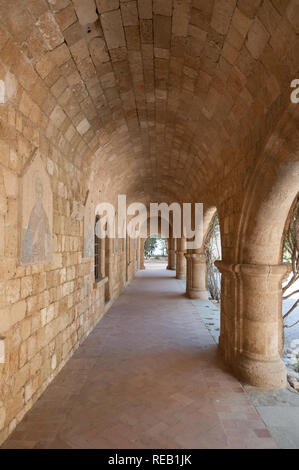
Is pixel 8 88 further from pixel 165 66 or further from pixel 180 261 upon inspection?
pixel 180 261

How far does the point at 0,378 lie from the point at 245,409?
2292mm

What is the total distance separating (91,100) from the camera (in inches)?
147

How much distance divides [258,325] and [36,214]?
2879mm

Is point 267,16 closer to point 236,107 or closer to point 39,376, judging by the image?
point 236,107

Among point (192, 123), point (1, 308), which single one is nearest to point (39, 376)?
point (1, 308)

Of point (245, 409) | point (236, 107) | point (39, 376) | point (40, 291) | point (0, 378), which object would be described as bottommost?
point (245, 409)

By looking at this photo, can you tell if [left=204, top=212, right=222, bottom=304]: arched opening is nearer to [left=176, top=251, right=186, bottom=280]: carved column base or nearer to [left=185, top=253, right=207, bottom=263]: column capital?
[left=185, top=253, right=207, bottom=263]: column capital

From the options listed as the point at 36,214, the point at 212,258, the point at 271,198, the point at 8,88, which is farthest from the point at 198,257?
the point at 8,88

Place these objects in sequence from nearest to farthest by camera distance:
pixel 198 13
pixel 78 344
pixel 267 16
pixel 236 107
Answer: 1. pixel 267 16
2. pixel 198 13
3. pixel 236 107
4. pixel 78 344

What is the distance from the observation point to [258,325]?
346cm

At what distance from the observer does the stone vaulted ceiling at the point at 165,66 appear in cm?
228

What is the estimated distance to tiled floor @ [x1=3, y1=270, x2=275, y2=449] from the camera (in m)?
2.36

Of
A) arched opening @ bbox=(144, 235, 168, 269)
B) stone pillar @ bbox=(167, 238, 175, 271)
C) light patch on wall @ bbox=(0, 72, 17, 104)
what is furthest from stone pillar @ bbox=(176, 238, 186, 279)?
arched opening @ bbox=(144, 235, 168, 269)

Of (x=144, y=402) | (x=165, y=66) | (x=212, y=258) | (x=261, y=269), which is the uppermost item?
(x=165, y=66)
